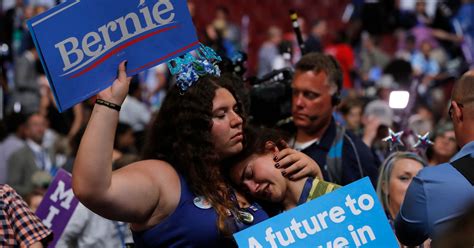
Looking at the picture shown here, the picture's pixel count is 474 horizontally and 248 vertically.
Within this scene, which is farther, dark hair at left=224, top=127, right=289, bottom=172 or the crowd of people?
dark hair at left=224, top=127, right=289, bottom=172

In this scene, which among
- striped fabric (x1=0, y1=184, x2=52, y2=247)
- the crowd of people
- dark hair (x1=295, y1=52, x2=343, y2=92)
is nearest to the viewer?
the crowd of people

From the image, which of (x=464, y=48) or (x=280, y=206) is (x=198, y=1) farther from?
(x=280, y=206)

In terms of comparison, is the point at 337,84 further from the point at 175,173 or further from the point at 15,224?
the point at 15,224

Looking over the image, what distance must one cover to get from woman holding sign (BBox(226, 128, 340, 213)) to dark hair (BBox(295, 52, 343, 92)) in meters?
1.66

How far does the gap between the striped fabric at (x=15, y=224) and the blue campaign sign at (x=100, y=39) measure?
1.80 feet

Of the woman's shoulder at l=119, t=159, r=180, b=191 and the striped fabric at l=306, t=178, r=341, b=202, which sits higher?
the woman's shoulder at l=119, t=159, r=180, b=191

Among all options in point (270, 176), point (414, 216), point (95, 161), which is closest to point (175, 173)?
point (270, 176)

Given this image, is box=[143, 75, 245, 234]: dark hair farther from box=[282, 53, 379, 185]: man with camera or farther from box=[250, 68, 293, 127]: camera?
box=[282, 53, 379, 185]: man with camera

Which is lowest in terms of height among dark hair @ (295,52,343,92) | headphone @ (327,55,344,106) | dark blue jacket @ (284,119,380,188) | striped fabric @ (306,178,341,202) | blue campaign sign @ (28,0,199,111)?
dark blue jacket @ (284,119,380,188)

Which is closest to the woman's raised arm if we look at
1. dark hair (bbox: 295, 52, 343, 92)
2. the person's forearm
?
the person's forearm

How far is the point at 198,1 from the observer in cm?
1656

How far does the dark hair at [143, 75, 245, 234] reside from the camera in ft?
13.2

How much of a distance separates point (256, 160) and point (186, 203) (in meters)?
0.52

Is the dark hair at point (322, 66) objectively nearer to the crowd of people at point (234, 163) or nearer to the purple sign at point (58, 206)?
the crowd of people at point (234, 163)
